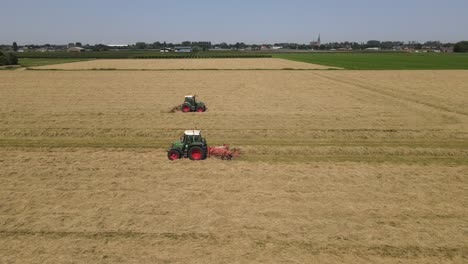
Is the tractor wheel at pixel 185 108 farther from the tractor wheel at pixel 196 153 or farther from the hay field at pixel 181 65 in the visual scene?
the hay field at pixel 181 65

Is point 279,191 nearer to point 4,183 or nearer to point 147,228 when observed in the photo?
point 147,228

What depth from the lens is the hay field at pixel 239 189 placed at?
9.15 meters

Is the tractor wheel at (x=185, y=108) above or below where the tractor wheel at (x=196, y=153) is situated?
above

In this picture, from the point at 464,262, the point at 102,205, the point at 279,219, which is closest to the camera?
the point at 464,262

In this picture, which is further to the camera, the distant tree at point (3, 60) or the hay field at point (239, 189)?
the distant tree at point (3, 60)

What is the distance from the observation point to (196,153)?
51.5 ft

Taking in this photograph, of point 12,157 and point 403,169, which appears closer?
point 403,169

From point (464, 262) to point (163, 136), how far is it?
14.7 m

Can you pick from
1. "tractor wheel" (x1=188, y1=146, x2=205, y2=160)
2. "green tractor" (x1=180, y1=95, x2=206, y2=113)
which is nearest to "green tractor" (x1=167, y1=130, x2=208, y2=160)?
"tractor wheel" (x1=188, y1=146, x2=205, y2=160)

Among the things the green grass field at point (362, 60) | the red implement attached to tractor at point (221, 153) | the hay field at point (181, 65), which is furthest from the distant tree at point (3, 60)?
the red implement attached to tractor at point (221, 153)

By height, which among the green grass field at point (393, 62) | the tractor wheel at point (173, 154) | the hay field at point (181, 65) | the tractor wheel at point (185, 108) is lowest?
the tractor wheel at point (173, 154)

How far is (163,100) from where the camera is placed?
1238 inches

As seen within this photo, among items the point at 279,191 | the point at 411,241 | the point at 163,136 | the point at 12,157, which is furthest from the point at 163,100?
the point at 411,241

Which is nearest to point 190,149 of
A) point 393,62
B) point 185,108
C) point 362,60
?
point 185,108
